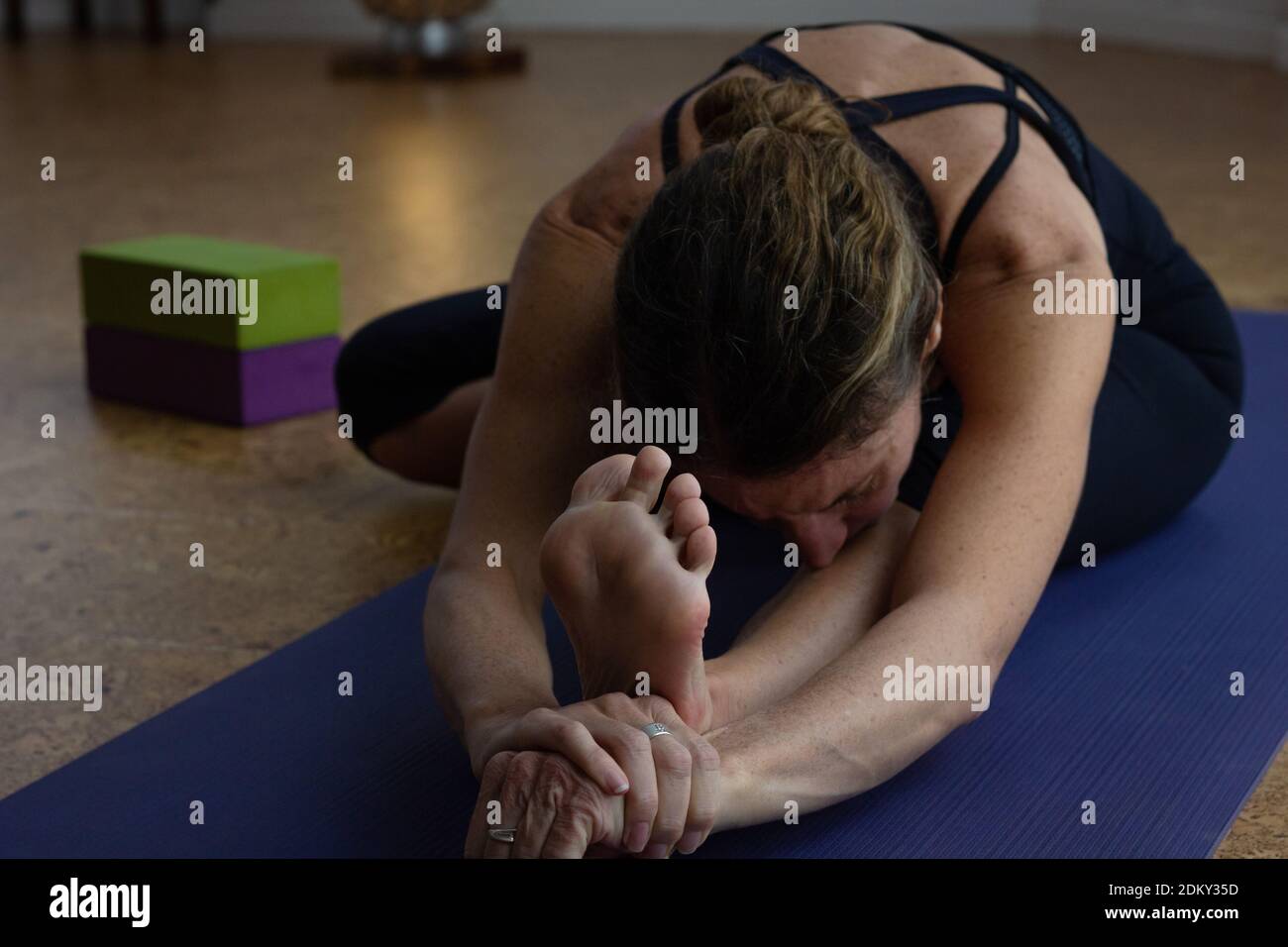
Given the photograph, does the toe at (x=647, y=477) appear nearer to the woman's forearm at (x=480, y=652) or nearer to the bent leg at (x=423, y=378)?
the woman's forearm at (x=480, y=652)

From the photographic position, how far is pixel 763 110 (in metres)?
1.34

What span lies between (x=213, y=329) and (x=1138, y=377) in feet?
4.59

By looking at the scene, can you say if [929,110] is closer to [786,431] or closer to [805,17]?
[786,431]

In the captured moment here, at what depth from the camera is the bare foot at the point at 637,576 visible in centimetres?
109

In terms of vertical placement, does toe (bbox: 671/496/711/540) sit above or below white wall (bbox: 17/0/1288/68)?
below

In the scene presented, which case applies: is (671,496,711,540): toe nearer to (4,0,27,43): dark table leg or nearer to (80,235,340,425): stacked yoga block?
(80,235,340,425): stacked yoga block

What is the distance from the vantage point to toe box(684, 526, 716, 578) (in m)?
1.09

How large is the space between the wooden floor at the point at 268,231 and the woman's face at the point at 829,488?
0.40m

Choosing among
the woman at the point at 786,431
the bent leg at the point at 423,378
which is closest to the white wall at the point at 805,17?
the bent leg at the point at 423,378

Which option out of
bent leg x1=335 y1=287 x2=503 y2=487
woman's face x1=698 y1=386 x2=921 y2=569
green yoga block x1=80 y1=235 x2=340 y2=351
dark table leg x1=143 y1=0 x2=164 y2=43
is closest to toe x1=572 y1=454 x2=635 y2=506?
woman's face x1=698 y1=386 x2=921 y2=569

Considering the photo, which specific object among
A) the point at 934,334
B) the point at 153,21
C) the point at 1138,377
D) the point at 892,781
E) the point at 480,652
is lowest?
the point at 892,781

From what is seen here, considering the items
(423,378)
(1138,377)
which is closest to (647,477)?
(1138,377)
